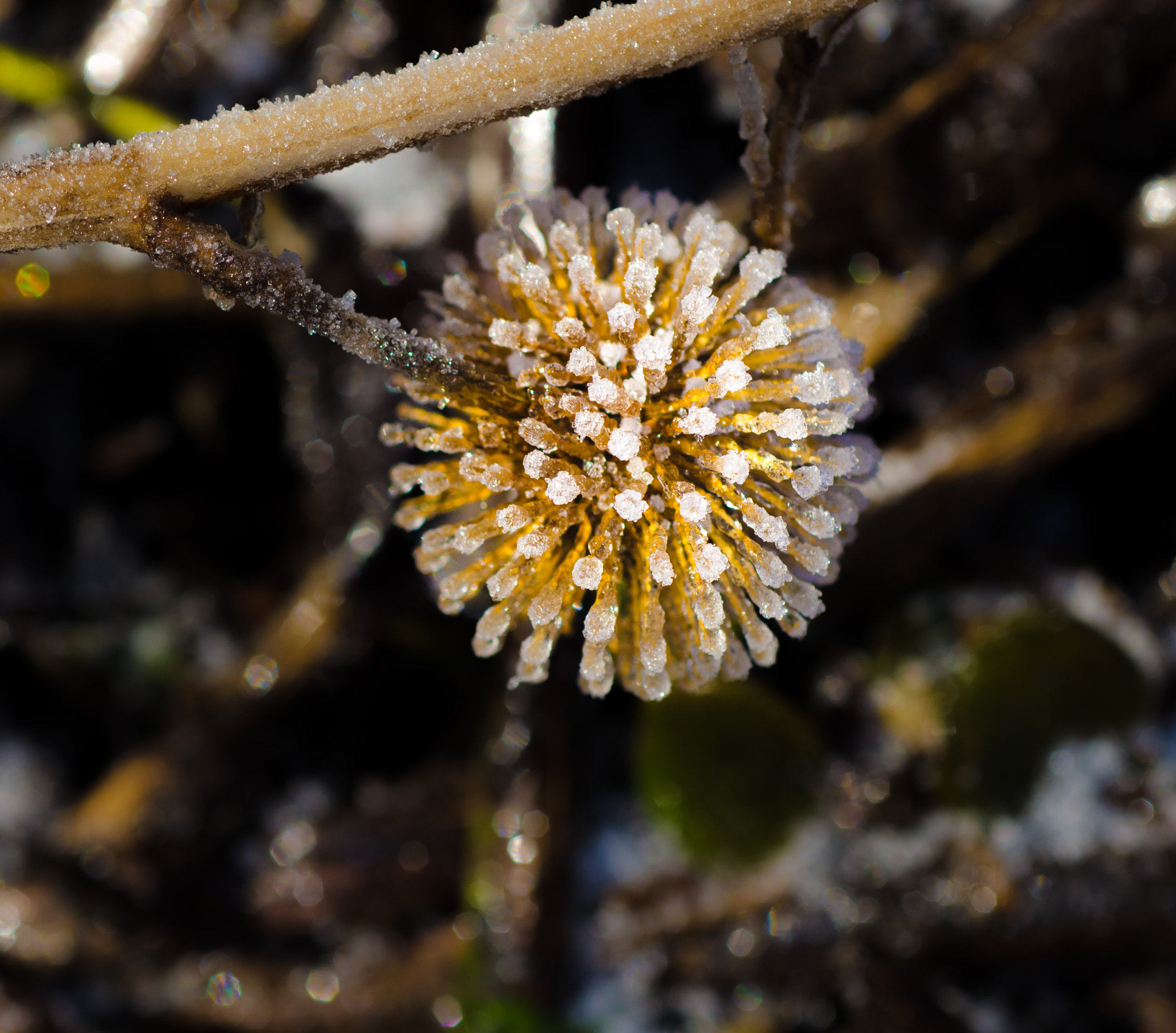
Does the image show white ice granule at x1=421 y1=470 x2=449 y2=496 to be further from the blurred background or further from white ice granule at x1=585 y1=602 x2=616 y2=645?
the blurred background

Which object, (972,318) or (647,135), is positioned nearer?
(972,318)

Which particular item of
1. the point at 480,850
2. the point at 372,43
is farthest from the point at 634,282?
the point at 372,43

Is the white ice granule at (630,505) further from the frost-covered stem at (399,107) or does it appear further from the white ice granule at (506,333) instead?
the frost-covered stem at (399,107)

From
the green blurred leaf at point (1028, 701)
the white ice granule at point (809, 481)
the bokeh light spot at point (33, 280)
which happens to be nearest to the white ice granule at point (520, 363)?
the white ice granule at point (809, 481)

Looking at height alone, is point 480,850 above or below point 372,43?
below

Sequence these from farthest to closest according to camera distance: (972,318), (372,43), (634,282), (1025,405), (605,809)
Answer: (372,43) → (605,809) → (972,318) → (1025,405) → (634,282)

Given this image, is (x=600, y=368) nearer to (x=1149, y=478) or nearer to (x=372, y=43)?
(x=1149, y=478)

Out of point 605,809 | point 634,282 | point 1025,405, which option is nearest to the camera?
point 634,282
